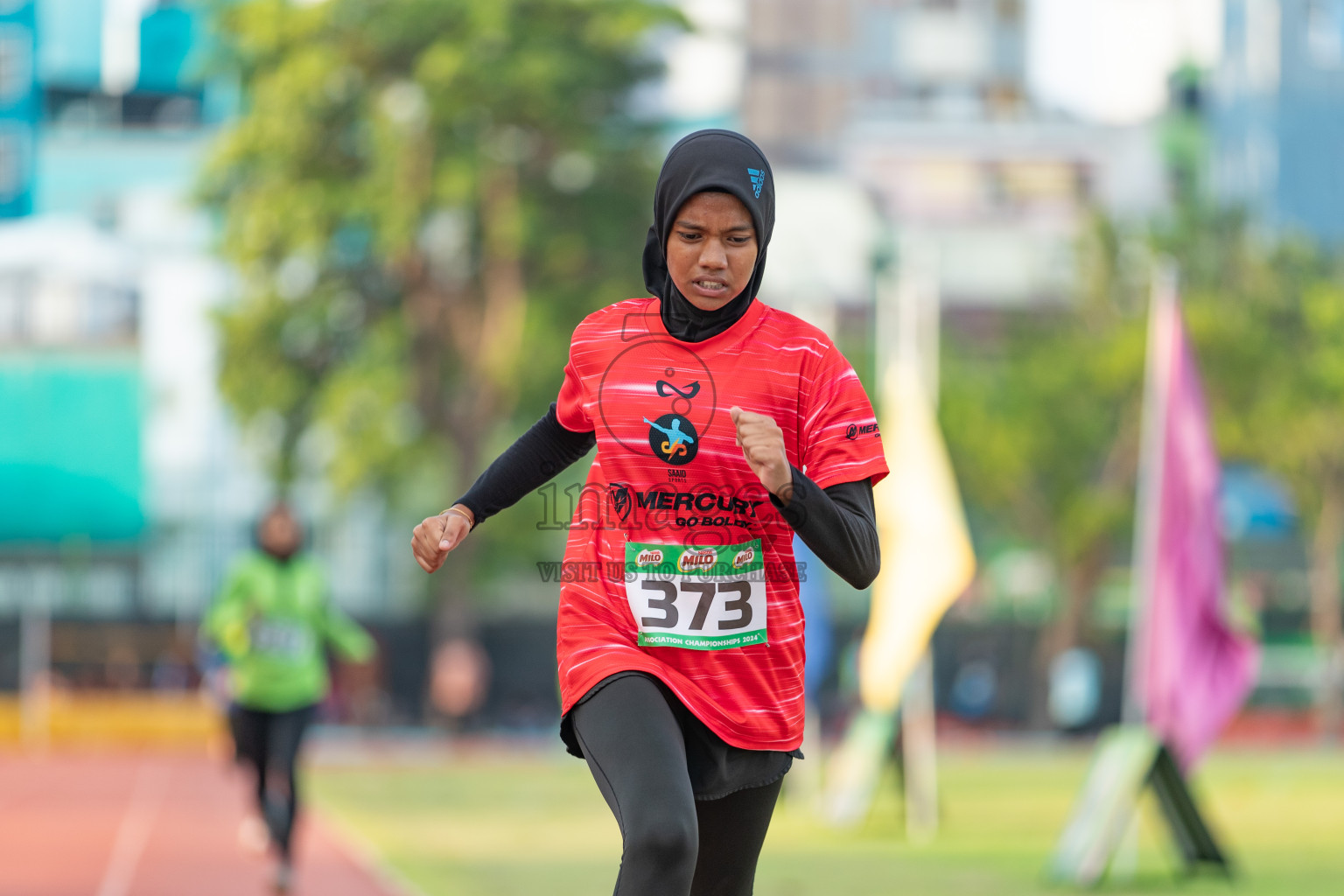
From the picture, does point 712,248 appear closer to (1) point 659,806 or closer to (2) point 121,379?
(1) point 659,806

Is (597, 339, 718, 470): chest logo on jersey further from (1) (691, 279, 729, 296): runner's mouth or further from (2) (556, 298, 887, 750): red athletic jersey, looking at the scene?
(1) (691, 279, 729, 296): runner's mouth

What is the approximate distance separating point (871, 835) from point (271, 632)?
6.57m

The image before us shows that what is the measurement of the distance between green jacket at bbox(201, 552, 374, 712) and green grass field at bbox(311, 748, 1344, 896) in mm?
1544

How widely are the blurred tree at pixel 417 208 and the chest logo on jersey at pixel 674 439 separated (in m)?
28.1

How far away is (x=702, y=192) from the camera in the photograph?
12.7ft

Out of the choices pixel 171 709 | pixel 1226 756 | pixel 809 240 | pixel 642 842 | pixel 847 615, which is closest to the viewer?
pixel 642 842

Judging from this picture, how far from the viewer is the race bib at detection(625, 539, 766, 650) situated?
3.96 metres

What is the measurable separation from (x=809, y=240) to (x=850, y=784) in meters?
34.4

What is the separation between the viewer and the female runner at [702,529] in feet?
12.7

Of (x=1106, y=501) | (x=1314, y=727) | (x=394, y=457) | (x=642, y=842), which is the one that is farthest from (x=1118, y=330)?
(x=642, y=842)

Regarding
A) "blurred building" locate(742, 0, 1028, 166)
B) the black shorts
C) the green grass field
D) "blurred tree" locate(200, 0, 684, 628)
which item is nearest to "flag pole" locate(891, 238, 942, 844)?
the green grass field

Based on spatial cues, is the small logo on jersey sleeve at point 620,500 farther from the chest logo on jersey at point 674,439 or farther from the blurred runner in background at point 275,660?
the blurred runner in background at point 275,660

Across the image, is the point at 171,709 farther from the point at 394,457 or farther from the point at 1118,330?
the point at 1118,330

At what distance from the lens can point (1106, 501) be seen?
3338 cm
